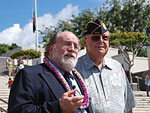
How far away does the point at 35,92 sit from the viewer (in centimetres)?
172

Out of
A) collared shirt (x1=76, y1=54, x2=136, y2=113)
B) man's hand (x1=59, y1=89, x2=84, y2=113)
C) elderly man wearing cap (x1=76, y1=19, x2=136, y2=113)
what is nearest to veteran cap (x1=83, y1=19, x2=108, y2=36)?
elderly man wearing cap (x1=76, y1=19, x2=136, y2=113)

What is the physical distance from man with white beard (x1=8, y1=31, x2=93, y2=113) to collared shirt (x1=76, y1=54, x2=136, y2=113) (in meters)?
0.32

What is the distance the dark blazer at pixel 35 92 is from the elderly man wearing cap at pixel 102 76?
0.68 meters

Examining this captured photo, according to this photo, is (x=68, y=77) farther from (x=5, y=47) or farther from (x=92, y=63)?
(x=5, y=47)

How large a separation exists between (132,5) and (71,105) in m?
32.7

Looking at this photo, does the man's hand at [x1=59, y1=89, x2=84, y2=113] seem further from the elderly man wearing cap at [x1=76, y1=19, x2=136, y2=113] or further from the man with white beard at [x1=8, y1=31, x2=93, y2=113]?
the elderly man wearing cap at [x1=76, y1=19, x2=136, y2=113]

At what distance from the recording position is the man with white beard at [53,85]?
5.40 ft

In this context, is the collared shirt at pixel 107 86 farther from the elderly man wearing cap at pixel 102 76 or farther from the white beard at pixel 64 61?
the white beard at pixel 64 61

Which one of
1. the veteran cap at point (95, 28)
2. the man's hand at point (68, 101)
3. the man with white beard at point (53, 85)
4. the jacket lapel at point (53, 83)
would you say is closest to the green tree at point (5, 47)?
the veteran cap at point (95, 28)

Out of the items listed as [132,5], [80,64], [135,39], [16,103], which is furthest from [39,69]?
[132,5]

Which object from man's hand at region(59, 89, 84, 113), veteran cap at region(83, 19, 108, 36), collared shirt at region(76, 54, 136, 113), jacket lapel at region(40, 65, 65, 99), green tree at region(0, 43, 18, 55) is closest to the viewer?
man's hand at region(59, 89, 84, 113)

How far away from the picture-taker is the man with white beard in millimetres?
1646

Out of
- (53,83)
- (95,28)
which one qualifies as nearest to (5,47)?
(95,28)

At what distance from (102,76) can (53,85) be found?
0.84 metres
